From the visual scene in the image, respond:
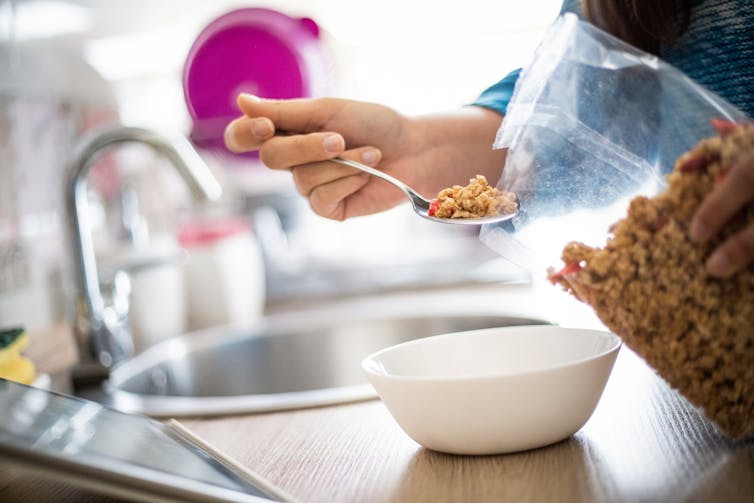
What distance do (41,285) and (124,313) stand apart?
0.57 meters

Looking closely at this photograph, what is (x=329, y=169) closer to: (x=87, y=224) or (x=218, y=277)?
(x=87, y=224)

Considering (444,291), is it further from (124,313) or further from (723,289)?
(723,289)

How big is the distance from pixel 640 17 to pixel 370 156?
29 cm

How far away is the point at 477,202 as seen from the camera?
0.62 metres

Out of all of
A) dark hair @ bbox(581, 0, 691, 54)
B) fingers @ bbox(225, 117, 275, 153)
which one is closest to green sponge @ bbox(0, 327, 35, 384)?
fingers @ bbox(225, 117, 275, 153)


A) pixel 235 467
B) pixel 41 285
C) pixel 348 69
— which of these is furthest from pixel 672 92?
pixel 348 69

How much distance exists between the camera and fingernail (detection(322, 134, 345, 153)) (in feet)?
2.41

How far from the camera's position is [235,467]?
566 millimetres

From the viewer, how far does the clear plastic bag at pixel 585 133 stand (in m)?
0.54

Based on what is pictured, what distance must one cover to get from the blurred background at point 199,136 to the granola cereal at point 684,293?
0.38 m

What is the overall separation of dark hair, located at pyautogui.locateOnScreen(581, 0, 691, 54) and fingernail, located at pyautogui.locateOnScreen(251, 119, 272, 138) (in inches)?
12.7

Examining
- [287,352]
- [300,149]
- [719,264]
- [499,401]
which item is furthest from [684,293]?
[287,352]

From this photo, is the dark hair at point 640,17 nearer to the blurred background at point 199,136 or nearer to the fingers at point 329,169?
the blurred background at point 199,136

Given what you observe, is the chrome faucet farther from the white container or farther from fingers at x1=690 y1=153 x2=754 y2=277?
fingers at x1=690 y1=153 x2=754 y2=277
